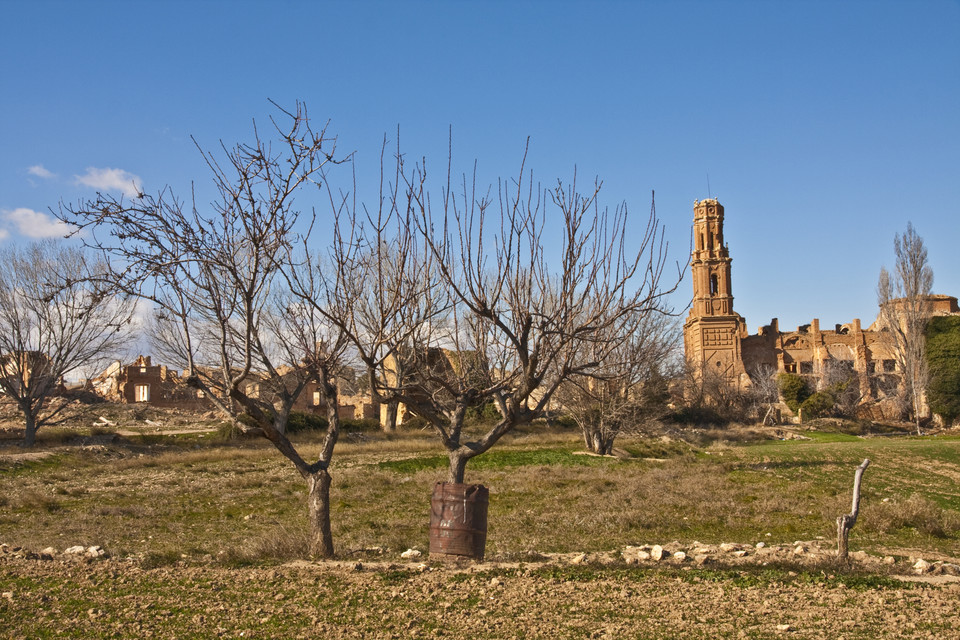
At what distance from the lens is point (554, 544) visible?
10906 mm

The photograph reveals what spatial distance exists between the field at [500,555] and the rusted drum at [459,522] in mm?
277

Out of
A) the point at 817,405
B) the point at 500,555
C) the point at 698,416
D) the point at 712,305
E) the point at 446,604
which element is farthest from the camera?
the point at 712,305

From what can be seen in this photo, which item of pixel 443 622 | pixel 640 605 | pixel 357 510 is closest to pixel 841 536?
pixel 640 605

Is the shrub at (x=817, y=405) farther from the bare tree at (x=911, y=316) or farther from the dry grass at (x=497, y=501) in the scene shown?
the dry grass at (x=497, y=501)

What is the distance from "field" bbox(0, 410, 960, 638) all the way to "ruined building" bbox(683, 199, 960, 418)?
44157mm

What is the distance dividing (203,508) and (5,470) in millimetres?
10257

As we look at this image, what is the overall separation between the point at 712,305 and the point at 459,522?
64710mm

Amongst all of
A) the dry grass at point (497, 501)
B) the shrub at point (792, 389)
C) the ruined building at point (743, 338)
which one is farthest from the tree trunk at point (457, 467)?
the ruined building at point (743, 338)

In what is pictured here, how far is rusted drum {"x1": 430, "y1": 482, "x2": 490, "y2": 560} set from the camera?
8.59 meters

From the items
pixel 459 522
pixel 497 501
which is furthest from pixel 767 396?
pixel 459 522

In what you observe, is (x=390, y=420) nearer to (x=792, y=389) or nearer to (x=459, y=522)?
(x=792, y=389)

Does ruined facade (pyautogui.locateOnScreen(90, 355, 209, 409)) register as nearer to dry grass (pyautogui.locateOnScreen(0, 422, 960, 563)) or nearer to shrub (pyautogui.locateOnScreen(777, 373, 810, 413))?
dry grass (pyautogui.locateOnScreen(0, 422, 960, 563))

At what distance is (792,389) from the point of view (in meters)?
58.2

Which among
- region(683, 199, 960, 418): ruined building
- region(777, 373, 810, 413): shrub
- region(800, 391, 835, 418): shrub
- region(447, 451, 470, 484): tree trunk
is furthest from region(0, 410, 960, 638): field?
region(683, 199, 960, 418): ruined building
